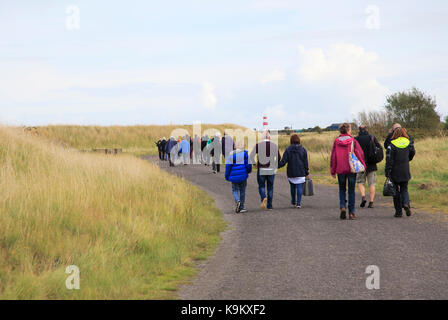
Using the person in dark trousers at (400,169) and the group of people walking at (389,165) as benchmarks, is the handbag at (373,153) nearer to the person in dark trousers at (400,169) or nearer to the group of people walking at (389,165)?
the group of people walking at (389,165)

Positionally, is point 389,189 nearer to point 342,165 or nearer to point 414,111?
point 342,165

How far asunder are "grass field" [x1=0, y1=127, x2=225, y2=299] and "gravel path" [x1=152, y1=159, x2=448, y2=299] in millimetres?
536

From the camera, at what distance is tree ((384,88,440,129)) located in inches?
1921

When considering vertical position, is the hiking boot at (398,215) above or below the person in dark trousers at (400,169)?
below

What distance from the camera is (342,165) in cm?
1223

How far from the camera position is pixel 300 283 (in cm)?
664

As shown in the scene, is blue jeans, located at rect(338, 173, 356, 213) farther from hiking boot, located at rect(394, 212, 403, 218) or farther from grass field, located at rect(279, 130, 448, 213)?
grass field, located at rect(279, 130, 448, 213)

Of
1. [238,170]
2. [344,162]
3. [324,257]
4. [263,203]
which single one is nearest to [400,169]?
[344,162]

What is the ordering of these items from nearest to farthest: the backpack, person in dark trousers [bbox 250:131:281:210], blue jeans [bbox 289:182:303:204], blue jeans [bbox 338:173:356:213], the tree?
blue jeans [bbox 338:173:356:213] < person in dark trousers [bbox 250:131:281:210] < the backpack < blue jeans [bbox 289:182:303:204] < the tree

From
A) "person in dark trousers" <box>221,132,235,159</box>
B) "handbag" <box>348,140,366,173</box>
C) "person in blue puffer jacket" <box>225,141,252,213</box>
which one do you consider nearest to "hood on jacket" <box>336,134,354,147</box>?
"handbag" <box>348,140,366,173</box>

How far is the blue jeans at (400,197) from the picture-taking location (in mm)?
12257

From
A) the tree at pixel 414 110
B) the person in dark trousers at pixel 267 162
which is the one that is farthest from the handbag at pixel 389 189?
the tree at pixel 414 110

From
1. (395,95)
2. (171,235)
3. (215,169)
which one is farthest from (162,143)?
(171,235)

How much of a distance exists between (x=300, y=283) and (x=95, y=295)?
252 cm
